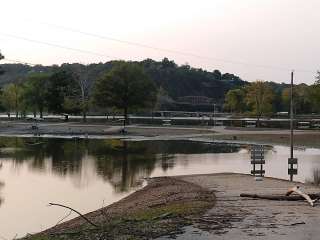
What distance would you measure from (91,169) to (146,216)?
1889 centimetres

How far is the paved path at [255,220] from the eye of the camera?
13039 millimetres

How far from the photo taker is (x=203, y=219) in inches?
589

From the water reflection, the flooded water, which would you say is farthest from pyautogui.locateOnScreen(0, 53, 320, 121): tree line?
the flooded water

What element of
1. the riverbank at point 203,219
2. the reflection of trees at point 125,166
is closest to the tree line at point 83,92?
the reflection of trees at point 125,166

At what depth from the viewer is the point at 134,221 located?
49.3 ft

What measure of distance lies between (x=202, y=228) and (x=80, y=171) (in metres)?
20.3

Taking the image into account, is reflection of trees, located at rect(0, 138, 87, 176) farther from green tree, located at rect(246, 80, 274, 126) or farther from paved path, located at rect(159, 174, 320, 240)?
green tree, located at rect(246, 80, 274, 126)

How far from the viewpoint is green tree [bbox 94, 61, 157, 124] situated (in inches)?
3748

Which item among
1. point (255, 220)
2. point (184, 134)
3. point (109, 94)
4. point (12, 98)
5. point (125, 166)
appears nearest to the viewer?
point (255, 220)

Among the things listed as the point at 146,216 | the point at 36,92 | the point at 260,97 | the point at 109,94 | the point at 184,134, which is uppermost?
the point at 36,92

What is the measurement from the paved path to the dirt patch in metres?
0.51

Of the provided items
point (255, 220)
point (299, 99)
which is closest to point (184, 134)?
point (255, 220)

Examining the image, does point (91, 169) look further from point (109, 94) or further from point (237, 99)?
point (237, 99)

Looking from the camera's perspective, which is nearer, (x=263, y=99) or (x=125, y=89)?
(x=125, y=89)
